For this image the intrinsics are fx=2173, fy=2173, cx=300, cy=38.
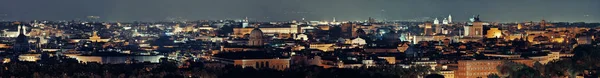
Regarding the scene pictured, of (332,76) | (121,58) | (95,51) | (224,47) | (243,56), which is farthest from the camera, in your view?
(224,47)

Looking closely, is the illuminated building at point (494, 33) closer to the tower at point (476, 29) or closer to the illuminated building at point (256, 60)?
the tower at point (476, 29)

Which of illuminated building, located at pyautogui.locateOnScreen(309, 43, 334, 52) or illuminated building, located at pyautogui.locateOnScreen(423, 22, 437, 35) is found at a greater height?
illuminated building, located at pyautogui.locateOnScreen(309, 43, 334, 52)

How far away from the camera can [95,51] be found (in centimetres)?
7550

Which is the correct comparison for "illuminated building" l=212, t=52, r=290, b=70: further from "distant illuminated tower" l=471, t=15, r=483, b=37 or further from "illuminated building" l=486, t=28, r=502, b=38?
"distant illuminated tower" l=471, t=15, r=483, b=37

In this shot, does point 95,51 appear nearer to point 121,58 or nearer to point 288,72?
point 121,58

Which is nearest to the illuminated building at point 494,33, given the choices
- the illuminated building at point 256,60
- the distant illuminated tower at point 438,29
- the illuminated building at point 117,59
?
the distant illuminated tower at point 438,29

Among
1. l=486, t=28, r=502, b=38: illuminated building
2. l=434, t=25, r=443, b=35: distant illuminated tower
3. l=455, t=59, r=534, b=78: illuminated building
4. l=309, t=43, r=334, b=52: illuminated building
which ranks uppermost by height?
l=455, t=59, r=534, b=78: illuminated building

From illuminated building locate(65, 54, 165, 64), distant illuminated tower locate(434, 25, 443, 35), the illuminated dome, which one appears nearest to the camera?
illuminated building locate(65, 54, 165, 64)

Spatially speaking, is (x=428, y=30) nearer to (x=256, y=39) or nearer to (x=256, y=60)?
(x=256, y=39)

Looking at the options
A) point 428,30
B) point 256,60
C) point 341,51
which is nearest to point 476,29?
point 428,30

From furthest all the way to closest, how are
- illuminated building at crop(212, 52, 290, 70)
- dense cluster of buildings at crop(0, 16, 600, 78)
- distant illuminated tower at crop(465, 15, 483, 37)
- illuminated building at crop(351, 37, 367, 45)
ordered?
distant illuminated tower at crop(465, 15, 483, 37)
illuminated building at crop(351, 37, 367, 45)
dense cluster of buildings at crop(0, 16, 600, 78)
illuminated building at crop(212, 52, 290, 70)

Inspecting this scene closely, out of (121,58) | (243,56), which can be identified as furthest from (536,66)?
(121,58)

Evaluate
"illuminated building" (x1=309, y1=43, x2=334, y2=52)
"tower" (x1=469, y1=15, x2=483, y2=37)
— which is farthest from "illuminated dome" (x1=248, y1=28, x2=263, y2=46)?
"tower" (x1=469, y1=15, x2=483, y2=37)

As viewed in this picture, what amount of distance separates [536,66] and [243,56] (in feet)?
38.5
